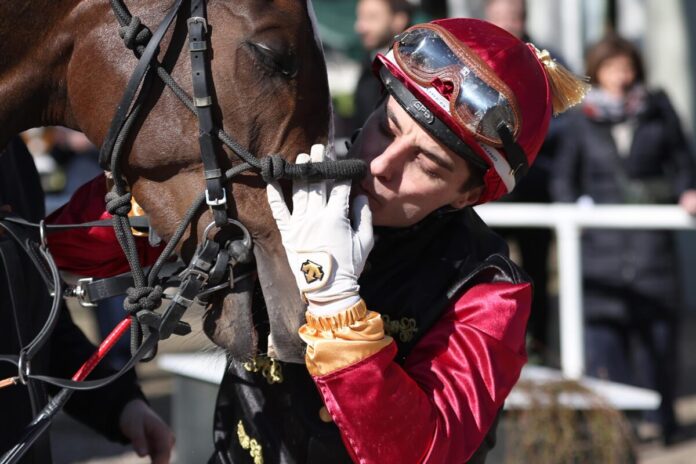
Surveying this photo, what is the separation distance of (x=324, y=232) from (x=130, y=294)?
1.41 feet

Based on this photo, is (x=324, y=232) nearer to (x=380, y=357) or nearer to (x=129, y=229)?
(x=380, y=357)

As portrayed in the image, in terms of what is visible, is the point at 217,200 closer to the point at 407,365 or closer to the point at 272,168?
the point at 272,168

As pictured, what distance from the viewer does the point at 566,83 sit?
2369 millimetres

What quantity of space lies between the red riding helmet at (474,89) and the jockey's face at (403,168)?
33 mm

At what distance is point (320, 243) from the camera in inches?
77.2

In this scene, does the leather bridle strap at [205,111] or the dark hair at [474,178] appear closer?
the leather bridle strap at [205,111]

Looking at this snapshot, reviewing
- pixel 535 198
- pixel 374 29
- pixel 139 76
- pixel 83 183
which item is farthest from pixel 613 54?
pixel 139 76

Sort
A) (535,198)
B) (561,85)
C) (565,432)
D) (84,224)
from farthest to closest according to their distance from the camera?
1. (535,198)
2. (565,432)
3. (561,85)
4. (84,224)

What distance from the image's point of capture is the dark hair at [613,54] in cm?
619

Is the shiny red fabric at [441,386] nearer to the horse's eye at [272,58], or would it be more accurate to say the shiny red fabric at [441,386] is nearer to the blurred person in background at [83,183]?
the horse's eye at [272,58]

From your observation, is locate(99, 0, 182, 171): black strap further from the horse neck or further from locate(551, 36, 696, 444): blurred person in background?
locate(551, 36, 696, 444): blurred person in background

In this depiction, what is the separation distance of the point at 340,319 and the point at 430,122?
0.48m

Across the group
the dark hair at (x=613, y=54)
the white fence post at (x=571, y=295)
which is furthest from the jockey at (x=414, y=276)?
the dark hair at (x=613, y=54)

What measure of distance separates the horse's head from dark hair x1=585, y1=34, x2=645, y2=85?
4451 millimetres
